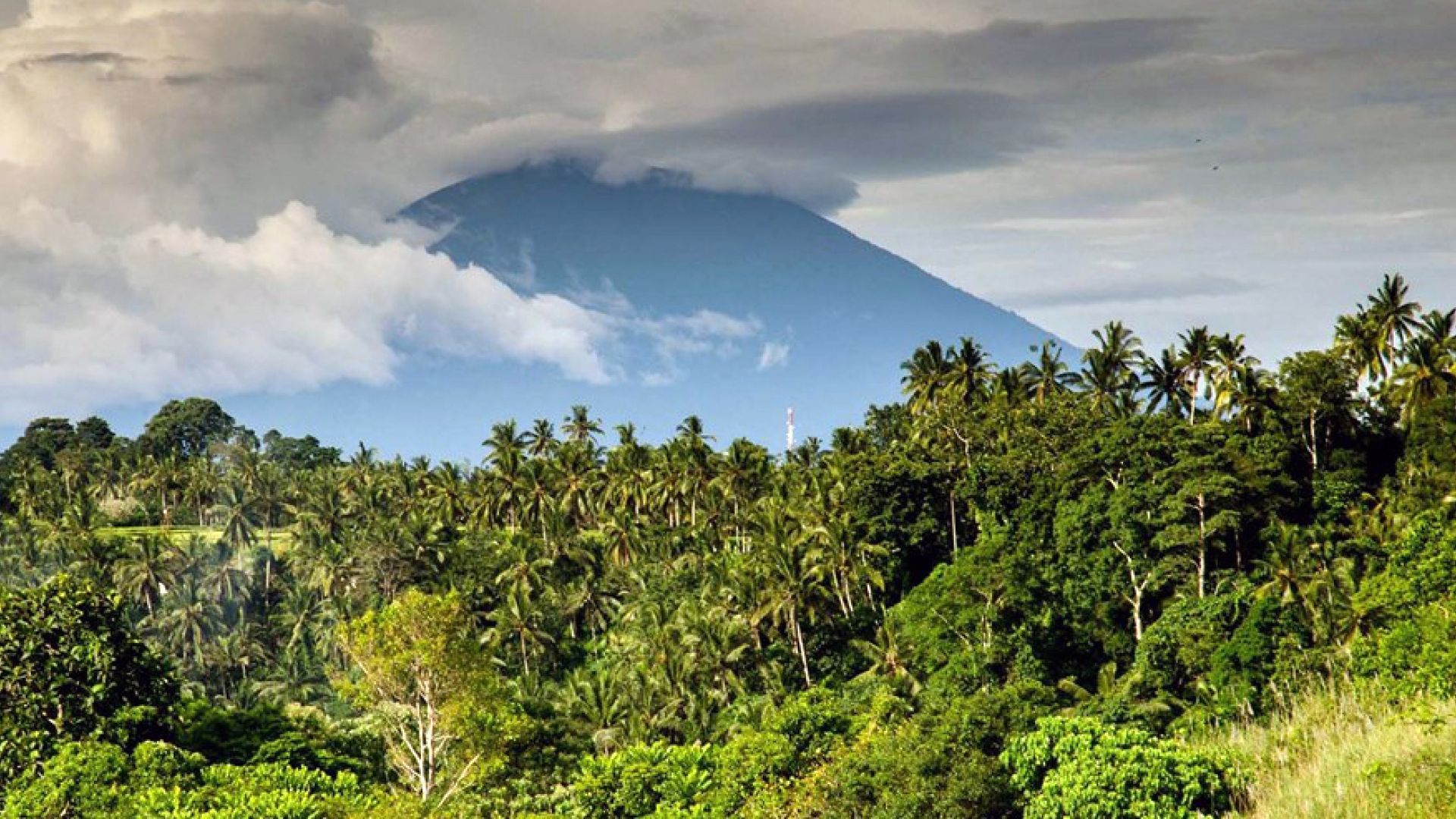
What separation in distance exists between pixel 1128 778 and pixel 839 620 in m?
52.9

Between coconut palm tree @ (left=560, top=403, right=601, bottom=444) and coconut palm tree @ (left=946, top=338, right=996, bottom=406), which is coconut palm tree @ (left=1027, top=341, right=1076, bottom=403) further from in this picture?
coconut palm tree @ (left=560, top=403, right=601, bottom=444)

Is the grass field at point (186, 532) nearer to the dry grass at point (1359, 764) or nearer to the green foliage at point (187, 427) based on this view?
the green foliage at point (187, 427)

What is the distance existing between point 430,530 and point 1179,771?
78.9 metres

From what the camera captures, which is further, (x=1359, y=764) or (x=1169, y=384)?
(x=1169, y=384)

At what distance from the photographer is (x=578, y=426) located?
120250 millimetres

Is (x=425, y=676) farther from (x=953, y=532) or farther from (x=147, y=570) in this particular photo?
(x=147, y=570)

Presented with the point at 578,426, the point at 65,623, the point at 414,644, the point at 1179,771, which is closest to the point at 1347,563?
Result: the point at 1179,771

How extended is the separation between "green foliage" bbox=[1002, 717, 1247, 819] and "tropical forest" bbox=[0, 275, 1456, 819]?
0.07 meters

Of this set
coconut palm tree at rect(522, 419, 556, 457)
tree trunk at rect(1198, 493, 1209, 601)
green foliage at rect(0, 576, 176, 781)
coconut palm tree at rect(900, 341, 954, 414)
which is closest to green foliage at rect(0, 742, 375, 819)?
green foliage at rect(0, 576, 176, 781)

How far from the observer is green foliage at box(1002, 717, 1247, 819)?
69.2ft

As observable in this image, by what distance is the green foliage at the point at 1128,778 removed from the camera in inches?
830

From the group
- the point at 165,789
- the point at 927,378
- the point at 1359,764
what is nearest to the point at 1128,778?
the point at 1359,764

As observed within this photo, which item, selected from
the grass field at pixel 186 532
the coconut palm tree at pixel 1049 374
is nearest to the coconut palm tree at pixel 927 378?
the coconut palm tree at pixel 1049 374

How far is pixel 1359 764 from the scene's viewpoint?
17766 mm
